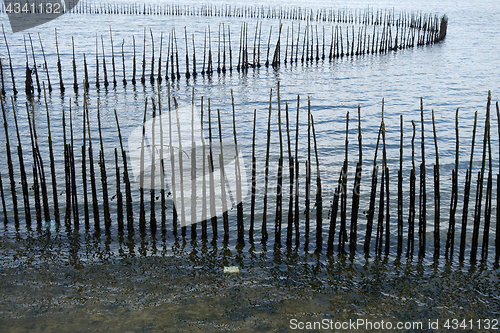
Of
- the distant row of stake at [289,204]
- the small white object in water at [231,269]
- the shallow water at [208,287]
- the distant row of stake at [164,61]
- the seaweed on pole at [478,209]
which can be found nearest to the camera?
the shallow water at [208,287]

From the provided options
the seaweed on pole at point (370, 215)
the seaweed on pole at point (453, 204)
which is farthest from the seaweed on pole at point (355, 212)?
the seaweed on pole at point (453, 204)

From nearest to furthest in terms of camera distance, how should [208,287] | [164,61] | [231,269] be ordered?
[208,287]
[231,269]
[164,61]

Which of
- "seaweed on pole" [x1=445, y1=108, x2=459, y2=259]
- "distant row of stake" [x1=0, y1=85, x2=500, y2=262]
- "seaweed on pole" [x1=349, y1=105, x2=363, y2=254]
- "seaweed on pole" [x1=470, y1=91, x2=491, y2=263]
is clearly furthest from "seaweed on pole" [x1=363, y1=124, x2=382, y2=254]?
"seaweed on pole" [x1=470, y1=91, x2=491, y2=263]

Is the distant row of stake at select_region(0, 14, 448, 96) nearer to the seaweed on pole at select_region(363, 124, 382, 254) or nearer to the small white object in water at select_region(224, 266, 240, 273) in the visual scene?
the small white object in water at select_region(224, 266, 240, 273)

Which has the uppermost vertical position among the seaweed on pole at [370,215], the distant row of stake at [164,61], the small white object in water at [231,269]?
the distant row of stake at [164,61]

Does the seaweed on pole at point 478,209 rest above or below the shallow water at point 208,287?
above

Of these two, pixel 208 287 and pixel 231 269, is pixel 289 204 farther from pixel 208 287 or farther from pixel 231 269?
pixel 208 287

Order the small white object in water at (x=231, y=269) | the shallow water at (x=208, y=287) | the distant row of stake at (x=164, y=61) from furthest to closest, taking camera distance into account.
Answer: the distant row of stake at (x=164, y=61)
the small white object in water at (x=231, y=269)
the shallow water at (x=208, y=287)

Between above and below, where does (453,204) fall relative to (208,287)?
above

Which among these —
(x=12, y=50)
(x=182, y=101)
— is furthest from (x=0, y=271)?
(x=12, y=50)

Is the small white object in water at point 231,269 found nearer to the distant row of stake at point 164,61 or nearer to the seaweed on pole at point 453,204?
the seaweed on pole at point 453,204

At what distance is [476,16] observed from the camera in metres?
42.2

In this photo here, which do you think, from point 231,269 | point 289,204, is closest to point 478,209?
point 289,204

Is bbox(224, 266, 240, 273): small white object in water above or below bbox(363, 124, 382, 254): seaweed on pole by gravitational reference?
below
